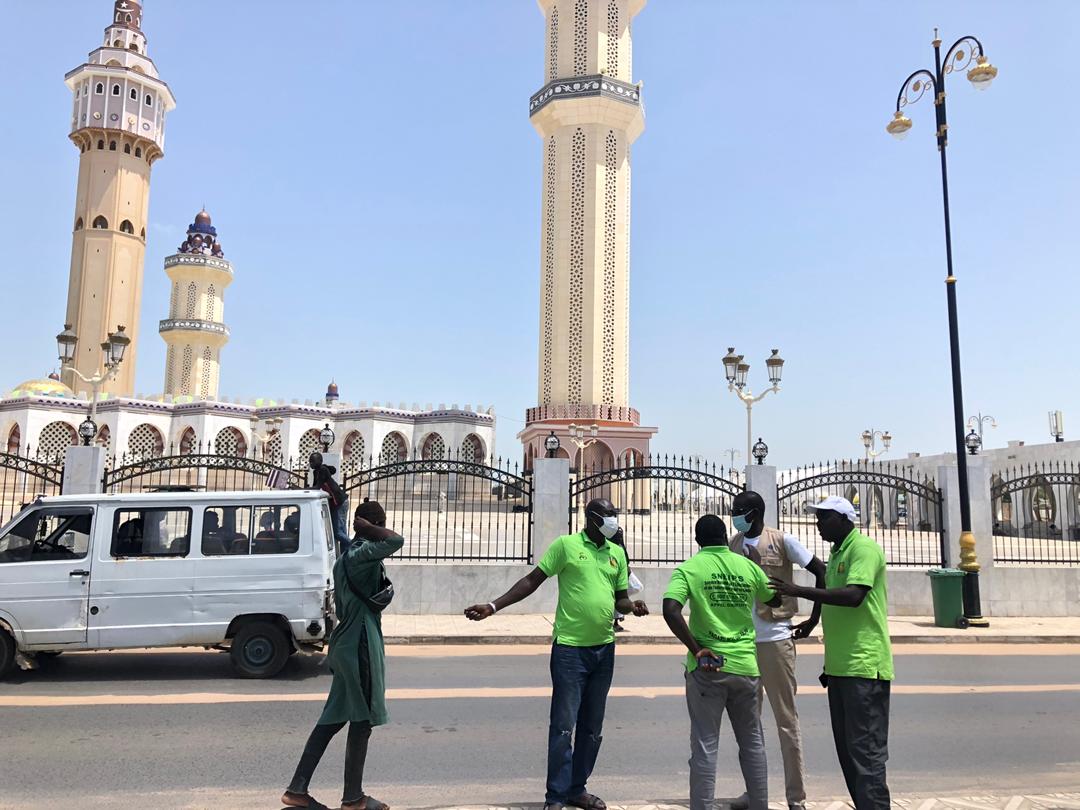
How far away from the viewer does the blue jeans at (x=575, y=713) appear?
14.5 ft

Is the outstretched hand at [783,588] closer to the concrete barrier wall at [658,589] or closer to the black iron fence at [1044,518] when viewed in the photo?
the concrete barrier wall at [658,589]

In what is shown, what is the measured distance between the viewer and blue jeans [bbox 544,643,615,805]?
4414 mm

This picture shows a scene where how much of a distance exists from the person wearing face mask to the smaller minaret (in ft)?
213

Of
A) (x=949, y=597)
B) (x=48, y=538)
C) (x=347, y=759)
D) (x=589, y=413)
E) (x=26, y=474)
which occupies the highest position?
(x=589, y=413)

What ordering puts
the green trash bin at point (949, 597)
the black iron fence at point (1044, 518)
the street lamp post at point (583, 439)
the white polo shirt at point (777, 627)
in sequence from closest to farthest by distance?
the white polo shirt at point (777, 627), the green trash bin at point (949, 597), the black iron fence at point (1044, 518), the street lamp post at point (583, 439)

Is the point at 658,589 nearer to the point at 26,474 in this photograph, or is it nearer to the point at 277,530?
the point at 277,530

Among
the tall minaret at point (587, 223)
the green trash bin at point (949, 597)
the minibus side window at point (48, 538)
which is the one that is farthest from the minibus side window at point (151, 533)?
the tall minaret at point (587, 223)

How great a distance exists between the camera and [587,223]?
40.3 m

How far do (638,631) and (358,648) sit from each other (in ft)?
24.9

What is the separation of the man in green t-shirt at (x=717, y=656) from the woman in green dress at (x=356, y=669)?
Result: 1.57 meters

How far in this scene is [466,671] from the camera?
8883 mm

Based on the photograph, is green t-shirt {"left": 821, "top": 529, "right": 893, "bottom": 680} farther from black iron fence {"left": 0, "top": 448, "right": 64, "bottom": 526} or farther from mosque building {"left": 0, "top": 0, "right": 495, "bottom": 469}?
A: mosque building {"left": 0, "top": 0, "right": 495, "bottom": 469}

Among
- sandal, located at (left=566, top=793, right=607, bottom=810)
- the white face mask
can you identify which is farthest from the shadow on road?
the white face mask

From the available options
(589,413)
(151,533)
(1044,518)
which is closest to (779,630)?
(151,533)
